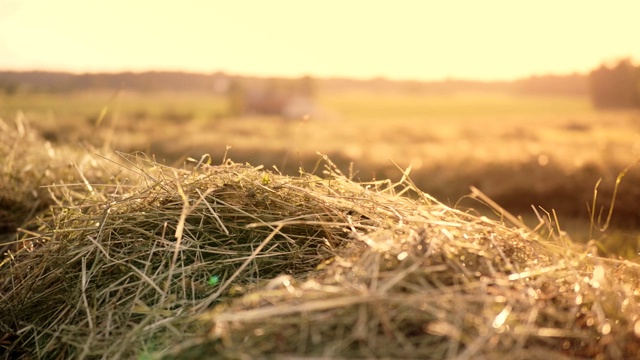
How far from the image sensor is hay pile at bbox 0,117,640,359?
4.52 ft

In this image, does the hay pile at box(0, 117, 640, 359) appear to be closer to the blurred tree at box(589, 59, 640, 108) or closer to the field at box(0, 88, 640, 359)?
the field at box(0, 88, 640, 359)

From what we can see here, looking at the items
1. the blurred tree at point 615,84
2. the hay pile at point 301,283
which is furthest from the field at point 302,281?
the blurred tree at point 615,84

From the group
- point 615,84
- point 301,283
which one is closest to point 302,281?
point 301,283

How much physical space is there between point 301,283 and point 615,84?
2248 inches

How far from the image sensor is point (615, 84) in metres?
52.5

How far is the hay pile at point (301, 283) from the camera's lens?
1379mm

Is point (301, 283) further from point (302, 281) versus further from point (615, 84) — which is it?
point (615, 84)

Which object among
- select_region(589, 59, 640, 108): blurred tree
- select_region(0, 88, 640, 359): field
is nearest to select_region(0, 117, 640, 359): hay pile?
select_region(0, 88, 640, 359): field

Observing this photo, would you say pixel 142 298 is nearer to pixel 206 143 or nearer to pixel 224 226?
pixel 224 226

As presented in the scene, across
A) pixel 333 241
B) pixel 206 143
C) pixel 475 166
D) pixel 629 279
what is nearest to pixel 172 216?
pixel 333 241

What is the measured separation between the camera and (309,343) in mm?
1382

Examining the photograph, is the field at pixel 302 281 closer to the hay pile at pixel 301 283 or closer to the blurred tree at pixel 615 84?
the hay pile at pixel 301 283

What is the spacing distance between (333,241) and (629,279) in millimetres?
1017

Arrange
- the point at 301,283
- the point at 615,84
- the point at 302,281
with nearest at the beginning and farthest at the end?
the point at 301,283 < the point at 302,281 < the point at 615,84
